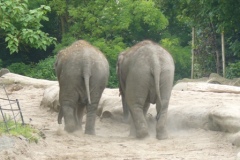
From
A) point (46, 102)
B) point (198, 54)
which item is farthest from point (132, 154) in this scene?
point (198, 54)

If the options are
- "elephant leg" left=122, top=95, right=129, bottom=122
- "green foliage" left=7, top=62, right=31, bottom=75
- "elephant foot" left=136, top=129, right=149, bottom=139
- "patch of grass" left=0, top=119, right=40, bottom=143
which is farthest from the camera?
"green foliage" left=7, top=62, right=31, bottom=75

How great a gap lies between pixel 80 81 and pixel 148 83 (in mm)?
1317

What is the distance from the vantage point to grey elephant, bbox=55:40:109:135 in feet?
42.9

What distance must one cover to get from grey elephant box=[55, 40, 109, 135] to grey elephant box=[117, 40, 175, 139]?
2.01 feet

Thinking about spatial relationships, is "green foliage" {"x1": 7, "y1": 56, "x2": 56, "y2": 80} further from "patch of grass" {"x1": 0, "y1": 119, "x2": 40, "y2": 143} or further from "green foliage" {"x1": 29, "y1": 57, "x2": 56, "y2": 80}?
"patch of grass" {"x1": 0, "y1": 119, "x2": 40, "y2": 143}

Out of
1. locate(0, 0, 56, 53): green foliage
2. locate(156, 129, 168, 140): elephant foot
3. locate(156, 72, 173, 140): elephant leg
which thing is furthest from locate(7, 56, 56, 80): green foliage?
locate(156, 129, 168, 140): elephant foot

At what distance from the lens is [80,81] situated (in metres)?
13.1

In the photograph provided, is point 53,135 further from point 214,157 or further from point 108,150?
point 214,157

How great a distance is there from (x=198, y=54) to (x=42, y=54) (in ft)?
29.1

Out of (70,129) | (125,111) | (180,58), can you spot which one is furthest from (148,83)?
(180,58)

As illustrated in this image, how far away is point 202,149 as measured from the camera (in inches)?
424

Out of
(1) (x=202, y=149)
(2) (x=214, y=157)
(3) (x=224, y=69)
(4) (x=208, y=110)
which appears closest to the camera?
(2) (x=214, y=157)

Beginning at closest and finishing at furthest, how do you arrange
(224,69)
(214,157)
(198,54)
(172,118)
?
(214,157), (172,118), (224,69), (198,54)

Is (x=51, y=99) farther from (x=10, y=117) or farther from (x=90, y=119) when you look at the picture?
(x=10, y=117)
